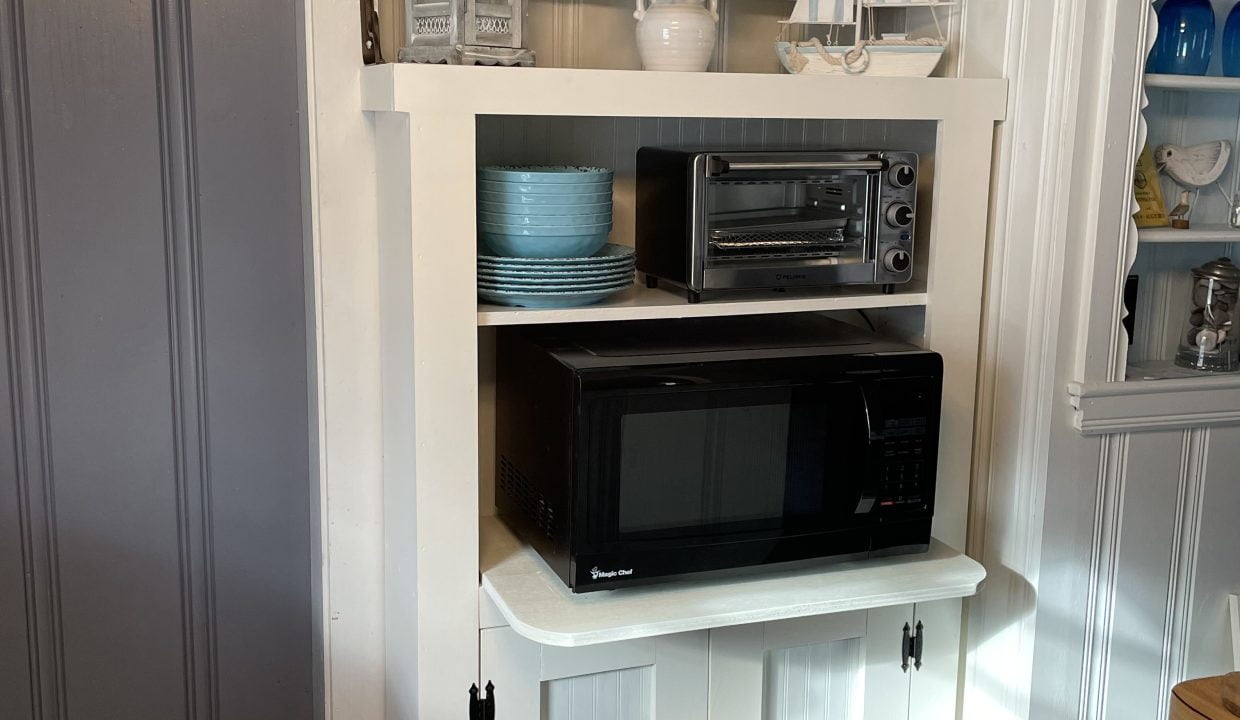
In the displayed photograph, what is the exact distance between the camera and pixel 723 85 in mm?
1650

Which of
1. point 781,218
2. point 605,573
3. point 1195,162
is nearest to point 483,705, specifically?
point 605,573

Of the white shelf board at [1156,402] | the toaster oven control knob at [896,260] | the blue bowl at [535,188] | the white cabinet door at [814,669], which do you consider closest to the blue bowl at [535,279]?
the blue bowl at [535,188]

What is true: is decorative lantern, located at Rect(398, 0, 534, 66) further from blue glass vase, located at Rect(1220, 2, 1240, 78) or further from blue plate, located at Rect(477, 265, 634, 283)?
blue glass vase, located at Rect(1220, 2, 1240, 78)

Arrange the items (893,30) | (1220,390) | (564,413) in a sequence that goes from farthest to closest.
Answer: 1. (893,30)
2. (1220,390)
3. (564,413)

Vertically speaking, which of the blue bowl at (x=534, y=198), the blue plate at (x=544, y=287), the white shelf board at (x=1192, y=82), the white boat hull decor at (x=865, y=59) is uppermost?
the white boat hull decor at (x=865, y=59)

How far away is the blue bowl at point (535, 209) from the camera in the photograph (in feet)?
5.32

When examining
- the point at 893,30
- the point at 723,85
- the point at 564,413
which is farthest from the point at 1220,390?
the point at 564,413

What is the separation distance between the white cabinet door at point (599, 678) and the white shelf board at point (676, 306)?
446 millimetres

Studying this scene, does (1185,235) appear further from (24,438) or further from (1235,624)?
(24,438)

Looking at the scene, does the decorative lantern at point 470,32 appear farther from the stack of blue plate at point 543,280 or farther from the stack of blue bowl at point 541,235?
the stack of blue plate at point 543,280

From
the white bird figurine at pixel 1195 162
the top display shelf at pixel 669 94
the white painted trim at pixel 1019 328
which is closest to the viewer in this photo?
the top display shelf at pixel 669 94

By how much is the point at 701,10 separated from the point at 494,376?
0.65m

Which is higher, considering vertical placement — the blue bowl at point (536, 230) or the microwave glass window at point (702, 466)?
the blue bowl at point (536, 230)

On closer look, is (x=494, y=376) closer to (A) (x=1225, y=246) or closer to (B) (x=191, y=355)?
(B) (x=191, y=355)
